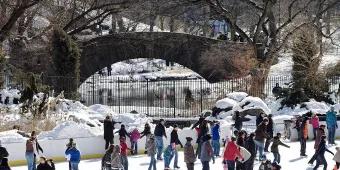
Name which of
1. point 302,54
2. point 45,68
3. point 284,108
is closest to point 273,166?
point 284,108

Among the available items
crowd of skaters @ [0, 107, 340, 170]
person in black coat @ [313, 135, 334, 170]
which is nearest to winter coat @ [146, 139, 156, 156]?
crowd of skaters @ [0, 107, 340, 170]

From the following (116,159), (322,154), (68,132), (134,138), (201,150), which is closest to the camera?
(116,159)

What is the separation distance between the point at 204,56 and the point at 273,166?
27082 mm

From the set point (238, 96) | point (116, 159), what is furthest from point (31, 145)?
point (238, 96)

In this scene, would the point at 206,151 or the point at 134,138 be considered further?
the point at 134,138

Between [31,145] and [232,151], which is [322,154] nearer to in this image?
[232,151]

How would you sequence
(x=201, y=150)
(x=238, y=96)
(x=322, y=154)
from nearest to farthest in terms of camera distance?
(x=201, y=150)
(x=322, y=154)
(x=238, y=96)

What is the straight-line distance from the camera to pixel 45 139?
23062mm

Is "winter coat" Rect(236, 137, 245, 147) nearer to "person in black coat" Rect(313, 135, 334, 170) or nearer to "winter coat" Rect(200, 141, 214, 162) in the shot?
"winter coat" Rect(200, 141, 214, 162)

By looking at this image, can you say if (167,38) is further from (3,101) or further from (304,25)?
(3,101)

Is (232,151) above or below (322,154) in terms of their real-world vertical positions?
above

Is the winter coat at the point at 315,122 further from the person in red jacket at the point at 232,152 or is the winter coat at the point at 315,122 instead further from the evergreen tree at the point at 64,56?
the evergreen tree at the point at 64,56

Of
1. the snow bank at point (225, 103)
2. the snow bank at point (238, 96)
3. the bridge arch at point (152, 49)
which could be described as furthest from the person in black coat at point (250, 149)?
the bridge arch at point (152, 49)

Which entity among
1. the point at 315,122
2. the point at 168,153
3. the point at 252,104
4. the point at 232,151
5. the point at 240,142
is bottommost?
the point at 168,153
